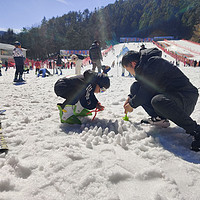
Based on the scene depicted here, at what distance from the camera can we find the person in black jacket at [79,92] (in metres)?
2.18

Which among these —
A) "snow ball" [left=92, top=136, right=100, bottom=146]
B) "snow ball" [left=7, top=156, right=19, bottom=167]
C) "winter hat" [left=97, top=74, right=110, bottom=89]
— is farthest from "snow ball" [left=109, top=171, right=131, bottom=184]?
"winter hat" [left=97, top=74, right=110, bottom=89]

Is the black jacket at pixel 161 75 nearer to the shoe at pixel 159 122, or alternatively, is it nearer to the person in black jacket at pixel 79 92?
the shoe at pixel 159 122

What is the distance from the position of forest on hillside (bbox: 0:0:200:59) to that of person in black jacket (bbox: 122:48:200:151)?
192 feet

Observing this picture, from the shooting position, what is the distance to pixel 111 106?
3.24 meters

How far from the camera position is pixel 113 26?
3110 inches

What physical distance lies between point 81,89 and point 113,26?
85292 millimetres

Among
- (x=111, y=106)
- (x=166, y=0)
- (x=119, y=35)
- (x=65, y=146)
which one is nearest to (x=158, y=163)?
(x=65, y=146)

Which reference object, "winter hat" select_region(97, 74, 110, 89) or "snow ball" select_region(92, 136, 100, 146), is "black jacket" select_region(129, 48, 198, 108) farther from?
"snow ball" select_region(92, 136, 100, 146)

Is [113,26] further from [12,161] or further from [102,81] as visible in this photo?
[12,161]

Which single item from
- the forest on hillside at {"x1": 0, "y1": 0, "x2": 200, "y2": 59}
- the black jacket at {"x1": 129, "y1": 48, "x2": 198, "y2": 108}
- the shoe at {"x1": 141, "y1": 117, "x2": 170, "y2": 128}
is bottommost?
the shoe at {"x1": 141, "y1": 117, "x2": 170, "y2": 128}

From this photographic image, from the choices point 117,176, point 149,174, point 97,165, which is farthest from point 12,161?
point 149,174

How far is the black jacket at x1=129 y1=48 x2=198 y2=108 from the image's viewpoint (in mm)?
1651

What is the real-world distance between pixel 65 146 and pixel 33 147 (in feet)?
0.98

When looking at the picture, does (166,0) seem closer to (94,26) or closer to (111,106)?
(94,26)
